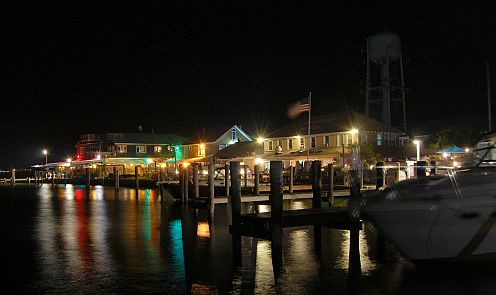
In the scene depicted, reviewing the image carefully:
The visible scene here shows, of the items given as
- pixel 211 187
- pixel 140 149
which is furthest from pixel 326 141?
pixel 140 149

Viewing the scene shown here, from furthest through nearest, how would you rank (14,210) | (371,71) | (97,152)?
(97,152) < (371,71) < (14,210)

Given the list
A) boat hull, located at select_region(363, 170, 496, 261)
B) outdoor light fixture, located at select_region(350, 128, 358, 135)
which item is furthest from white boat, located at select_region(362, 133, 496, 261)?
outdoor light fixture, located at select_region(350, 128, 358, 135)

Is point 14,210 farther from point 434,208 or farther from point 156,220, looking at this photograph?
point 434,208

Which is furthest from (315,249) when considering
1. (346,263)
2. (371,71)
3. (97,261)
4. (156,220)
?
(371,71)

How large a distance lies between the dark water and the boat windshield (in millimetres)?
2649

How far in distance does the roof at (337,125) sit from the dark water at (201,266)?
35789 millimetres

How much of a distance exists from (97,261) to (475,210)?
27.7 ft

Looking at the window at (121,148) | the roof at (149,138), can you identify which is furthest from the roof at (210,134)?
the window at (121,148)

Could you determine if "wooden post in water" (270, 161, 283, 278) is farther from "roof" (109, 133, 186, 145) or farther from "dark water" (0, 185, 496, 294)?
"roof" (109, 133, 186, 145)

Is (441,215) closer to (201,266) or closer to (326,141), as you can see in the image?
(201,266)

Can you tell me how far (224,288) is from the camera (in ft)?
35.7

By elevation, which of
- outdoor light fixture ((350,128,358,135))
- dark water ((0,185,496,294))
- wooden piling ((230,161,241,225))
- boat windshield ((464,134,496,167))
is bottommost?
dark water ((0,185,496,294))

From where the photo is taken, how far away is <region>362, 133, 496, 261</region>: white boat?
440 inches

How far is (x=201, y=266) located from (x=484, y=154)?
716 centimetres
